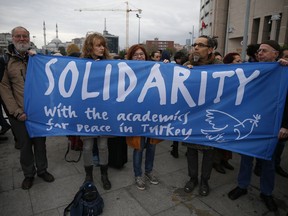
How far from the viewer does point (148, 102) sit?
9.34 feet

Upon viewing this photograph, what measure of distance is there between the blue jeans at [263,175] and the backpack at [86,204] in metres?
1.76

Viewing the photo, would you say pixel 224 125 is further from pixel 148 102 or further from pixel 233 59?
pixel 233 59

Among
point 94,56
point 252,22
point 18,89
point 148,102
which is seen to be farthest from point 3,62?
point 252,22

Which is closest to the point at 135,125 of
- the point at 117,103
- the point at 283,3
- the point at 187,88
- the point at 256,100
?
the point at 117,103

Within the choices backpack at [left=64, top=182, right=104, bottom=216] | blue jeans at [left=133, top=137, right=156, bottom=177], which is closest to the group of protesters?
blue jeans at [left=133, top=137, right=156, bottom=177]

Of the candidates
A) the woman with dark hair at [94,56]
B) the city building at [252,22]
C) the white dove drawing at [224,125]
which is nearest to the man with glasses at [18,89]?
the woman with dark hair at [94,56]

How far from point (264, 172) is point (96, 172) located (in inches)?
90.8

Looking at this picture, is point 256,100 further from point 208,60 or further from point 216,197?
point 216,197

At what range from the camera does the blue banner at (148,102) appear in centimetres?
276

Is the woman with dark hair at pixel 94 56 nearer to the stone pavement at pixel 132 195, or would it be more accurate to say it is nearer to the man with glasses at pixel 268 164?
the stone pavement at pixel 132 195

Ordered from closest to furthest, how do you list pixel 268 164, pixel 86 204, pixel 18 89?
pixel 86 204, pixel 268 164, pixel 18 89

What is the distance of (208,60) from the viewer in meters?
3.00

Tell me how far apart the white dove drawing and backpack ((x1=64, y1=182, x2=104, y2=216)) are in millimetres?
1461

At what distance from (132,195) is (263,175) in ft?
5.27
